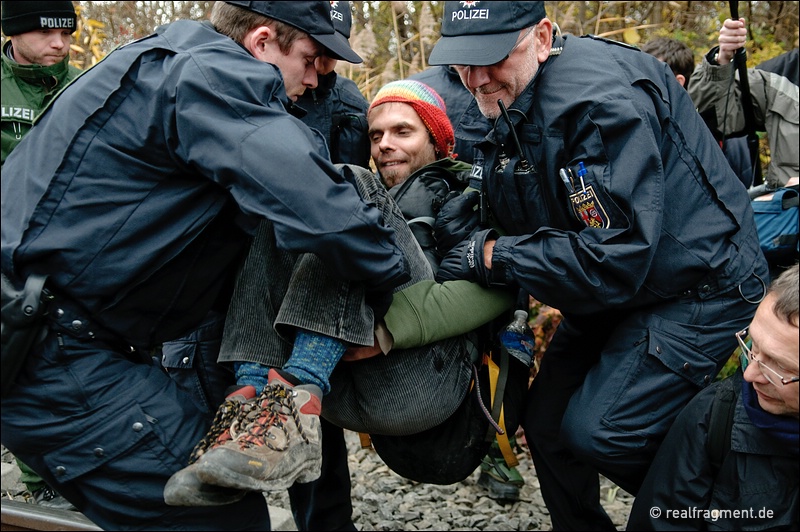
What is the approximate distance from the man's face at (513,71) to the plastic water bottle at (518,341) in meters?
0.77

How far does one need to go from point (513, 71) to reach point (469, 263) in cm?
69

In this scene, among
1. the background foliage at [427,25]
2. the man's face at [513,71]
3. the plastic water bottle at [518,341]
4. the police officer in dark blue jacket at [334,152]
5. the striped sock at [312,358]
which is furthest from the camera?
the background foliage at [427,25]

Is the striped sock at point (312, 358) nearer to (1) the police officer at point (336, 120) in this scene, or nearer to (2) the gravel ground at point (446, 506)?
(1) the police officer at point (336, 120)

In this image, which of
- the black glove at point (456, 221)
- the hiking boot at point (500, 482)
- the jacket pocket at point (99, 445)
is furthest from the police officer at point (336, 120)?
the jacket pocket at point (99, 445)

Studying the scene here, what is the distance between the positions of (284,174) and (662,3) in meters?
6.89

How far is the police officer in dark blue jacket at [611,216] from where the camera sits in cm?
258

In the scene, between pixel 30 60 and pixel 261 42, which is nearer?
pixel 261 42

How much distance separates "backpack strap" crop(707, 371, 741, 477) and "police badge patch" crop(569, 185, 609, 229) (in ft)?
2.19

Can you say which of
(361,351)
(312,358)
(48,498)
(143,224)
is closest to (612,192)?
(361,351)

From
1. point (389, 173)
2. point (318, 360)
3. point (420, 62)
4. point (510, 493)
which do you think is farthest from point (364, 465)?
point (420, 62)

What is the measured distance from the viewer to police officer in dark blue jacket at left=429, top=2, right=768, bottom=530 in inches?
102

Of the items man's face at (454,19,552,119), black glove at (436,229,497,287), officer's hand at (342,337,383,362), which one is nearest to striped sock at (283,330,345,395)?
officer's hand at (342,337,383,362)

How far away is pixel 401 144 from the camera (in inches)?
135

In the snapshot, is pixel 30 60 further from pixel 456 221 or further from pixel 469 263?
pixel 469 263
